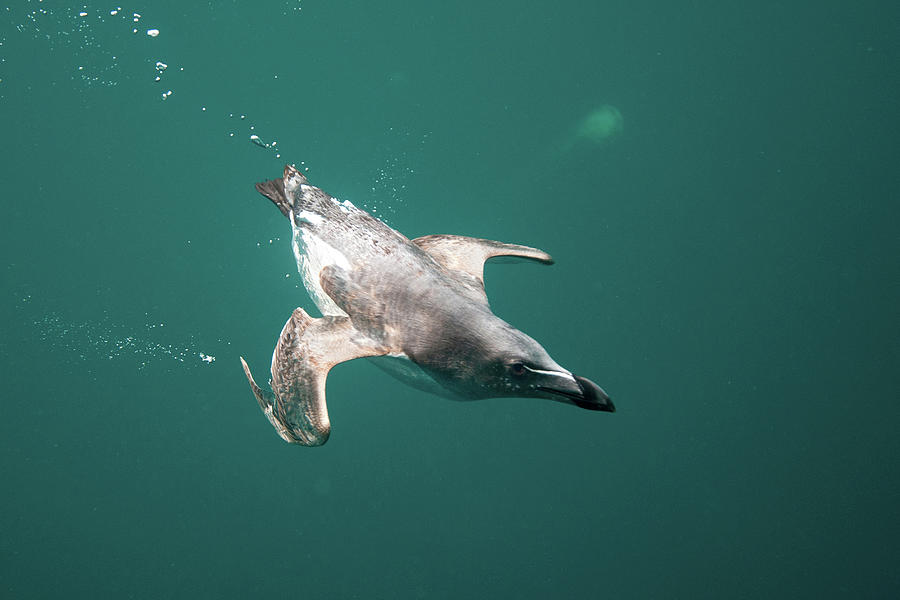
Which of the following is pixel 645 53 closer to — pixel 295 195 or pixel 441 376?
pixel 295 195

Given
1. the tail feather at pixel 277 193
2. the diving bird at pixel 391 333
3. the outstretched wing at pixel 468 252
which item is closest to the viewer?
the diving bird at pixel 391 333

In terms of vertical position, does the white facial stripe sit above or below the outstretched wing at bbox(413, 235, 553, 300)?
below

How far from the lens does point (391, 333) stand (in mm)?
3264

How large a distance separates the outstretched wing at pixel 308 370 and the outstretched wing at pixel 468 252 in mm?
913

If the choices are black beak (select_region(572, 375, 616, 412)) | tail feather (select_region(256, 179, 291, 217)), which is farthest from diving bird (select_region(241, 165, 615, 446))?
tail feather (select_region(256, 179, 291, 217))

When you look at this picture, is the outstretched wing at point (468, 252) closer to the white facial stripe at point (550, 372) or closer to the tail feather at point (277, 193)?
the tail feather at point (277, 193)

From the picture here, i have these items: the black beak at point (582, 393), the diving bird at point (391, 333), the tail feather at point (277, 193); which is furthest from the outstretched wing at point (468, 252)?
the black beak at point (582, 393)

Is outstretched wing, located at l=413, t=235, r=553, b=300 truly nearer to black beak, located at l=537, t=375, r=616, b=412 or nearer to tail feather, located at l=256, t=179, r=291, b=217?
tail feather, located at l=256, t=179, r=291, b=217

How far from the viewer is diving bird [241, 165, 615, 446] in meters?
2.86

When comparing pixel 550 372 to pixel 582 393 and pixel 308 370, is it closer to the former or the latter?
pixel 582 393

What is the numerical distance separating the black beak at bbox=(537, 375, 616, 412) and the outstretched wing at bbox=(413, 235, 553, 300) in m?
1.34

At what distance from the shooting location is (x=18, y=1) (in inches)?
265

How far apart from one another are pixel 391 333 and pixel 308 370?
52 centimetres

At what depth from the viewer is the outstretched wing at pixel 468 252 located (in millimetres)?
4074
